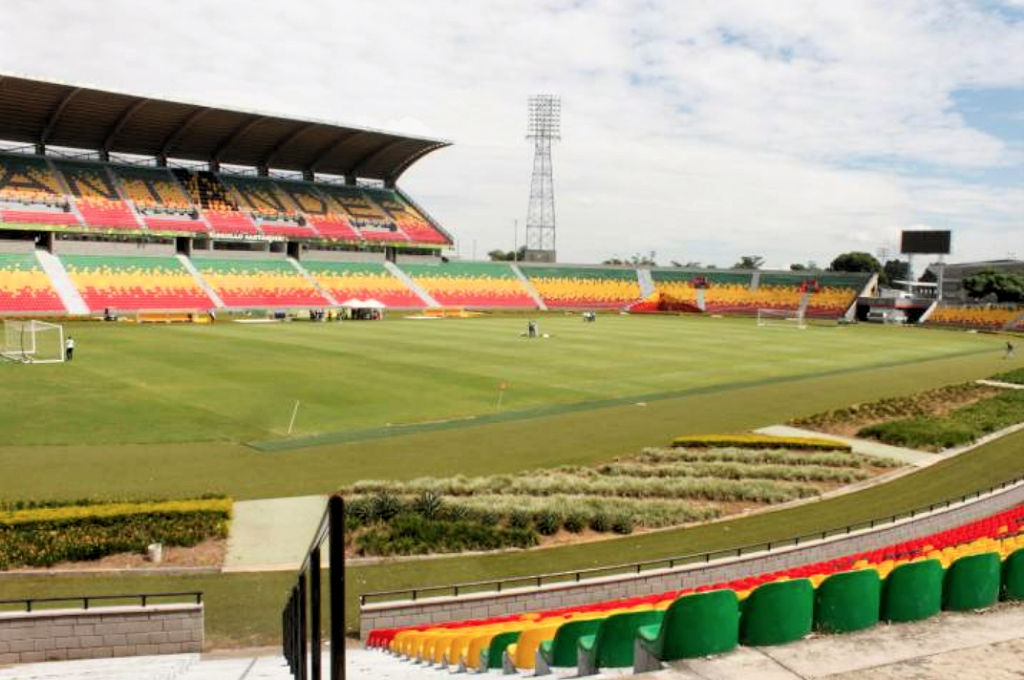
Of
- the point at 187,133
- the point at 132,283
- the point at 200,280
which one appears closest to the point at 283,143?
the point at 187,133

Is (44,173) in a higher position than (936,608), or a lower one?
higher

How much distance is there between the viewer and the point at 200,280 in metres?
90.2

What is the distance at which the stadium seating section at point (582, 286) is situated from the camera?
123 m

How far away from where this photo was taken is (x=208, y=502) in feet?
64.9

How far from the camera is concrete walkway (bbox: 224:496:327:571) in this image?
709 inches

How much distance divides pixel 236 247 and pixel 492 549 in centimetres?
8954

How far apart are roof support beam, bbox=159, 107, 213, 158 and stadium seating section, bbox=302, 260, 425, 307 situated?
839 inches

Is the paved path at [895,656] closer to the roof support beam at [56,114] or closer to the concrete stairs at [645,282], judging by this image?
the roof support beam at [56,114]

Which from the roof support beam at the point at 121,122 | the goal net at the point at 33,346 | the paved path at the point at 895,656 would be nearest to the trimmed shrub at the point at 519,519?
the paved path at the point at 895,656

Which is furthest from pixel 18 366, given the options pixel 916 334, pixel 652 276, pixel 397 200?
pixel 652 276

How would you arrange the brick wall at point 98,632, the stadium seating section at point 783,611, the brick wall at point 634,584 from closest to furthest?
the stadium seating section at point 783,611 < the brick wall at point 98,632 < the brick wall at point 634,584

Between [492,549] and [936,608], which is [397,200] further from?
[936,608]

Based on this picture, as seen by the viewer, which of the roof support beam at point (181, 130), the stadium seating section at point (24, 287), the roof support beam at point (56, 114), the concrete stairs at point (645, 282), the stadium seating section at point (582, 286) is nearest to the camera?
the stadium seating section at point (24, 287)

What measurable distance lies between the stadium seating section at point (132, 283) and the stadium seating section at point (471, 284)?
32202 mm
